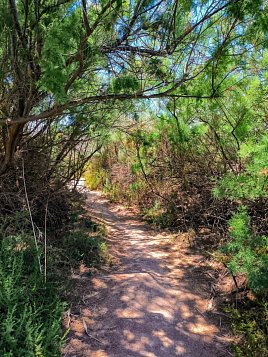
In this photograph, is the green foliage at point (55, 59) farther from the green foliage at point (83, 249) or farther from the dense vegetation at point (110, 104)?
the green foliage at point (83, 249)

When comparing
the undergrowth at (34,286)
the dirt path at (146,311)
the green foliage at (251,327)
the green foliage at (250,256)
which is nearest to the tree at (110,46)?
the undergrowth at (34,286)

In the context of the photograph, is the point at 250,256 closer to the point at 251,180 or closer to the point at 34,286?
the point at 251,180

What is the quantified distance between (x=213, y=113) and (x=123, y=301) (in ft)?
8.80

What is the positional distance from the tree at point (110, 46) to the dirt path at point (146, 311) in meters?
1.94

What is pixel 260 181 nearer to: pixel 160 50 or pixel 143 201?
pixel 160 50

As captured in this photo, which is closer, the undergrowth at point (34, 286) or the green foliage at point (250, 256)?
the undergrowth at point (34, 286)

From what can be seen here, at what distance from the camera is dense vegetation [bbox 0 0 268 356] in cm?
250

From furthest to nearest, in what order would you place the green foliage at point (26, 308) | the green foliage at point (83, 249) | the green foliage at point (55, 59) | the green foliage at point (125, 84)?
1. the green foliage at point (83, 249)
2. the green foliage at point (125, 84)
3. the green foliage at point (26, 308)
4. the green foliage at point (55, 59)

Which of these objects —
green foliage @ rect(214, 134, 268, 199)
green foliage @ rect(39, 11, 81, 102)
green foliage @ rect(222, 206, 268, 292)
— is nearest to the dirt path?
green foliage @ rect(222, 206, 268, 292)

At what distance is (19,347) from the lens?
2250 mm

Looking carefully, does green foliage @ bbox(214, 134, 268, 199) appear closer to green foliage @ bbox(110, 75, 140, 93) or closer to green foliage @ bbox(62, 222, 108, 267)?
green foliage @ bbox(110, 75, 140, 93)

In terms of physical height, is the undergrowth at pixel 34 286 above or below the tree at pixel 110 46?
below

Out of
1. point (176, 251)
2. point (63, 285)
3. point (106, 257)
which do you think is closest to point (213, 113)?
point (176, 251)

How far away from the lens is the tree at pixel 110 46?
243cm
